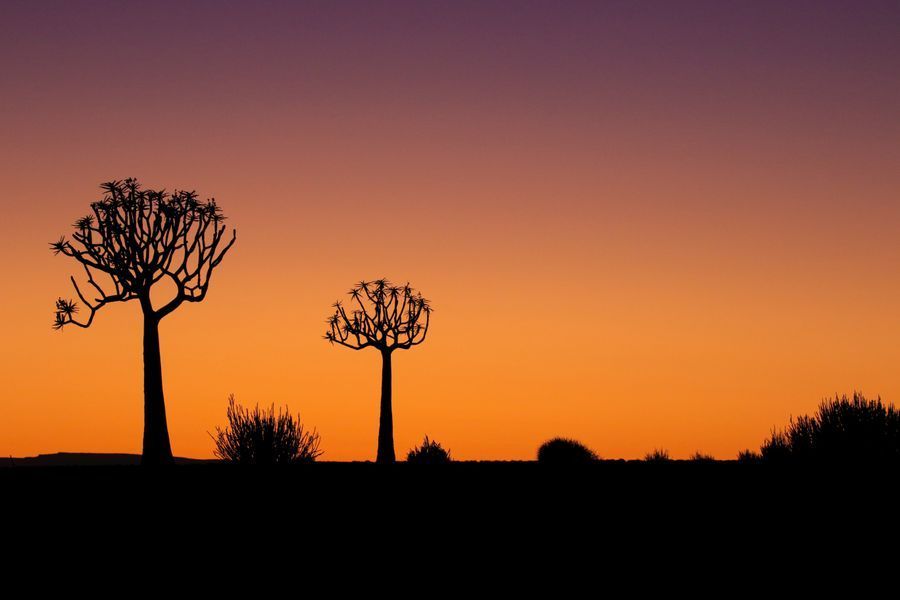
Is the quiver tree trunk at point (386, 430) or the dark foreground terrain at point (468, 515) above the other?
the quiver tree trunk at point (386, 430)

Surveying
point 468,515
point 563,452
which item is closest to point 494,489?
point 468,515

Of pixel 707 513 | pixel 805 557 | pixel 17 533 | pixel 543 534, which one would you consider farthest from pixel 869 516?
pixel 17 533

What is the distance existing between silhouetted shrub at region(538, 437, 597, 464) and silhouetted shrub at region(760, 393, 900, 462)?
7.70m

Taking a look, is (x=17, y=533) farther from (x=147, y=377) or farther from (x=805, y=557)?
(x=147, y=377)

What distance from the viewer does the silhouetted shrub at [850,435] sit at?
1800 centimetres

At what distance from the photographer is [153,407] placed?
22188mm

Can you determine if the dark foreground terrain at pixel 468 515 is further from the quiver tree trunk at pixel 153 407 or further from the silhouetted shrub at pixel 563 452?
the silhouetted shrub at pixel 563 452

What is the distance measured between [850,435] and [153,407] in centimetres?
1500

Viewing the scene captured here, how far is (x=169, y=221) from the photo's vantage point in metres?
24.2

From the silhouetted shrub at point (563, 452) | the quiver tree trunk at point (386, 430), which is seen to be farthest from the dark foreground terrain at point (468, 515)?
the quiver tree trunk at point (386, 430)

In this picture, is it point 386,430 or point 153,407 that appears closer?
point 153,407

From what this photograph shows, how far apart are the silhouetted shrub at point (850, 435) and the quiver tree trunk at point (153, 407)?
13.3 m

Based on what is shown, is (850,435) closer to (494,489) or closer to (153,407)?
(494,489)

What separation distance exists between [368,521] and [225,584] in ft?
10.2
